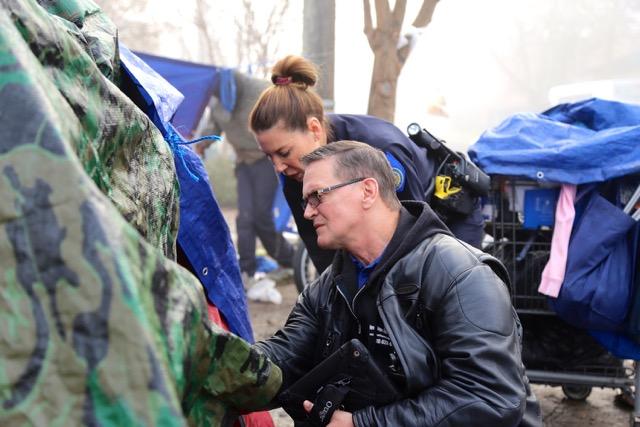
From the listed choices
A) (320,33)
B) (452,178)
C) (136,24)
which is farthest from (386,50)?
(136,24)

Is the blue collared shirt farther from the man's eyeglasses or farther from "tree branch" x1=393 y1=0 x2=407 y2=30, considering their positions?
"tree branch" x1=393 y1=0 x2=407 y2=30

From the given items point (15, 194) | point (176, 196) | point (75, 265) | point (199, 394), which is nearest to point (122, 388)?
point (75, 265)

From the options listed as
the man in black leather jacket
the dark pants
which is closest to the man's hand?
the man in black leather jacket

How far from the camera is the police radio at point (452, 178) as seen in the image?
3105 millimetres

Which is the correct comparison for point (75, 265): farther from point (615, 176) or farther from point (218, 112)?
point (218, 112)

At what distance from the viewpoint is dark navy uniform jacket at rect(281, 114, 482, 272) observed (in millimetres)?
2842

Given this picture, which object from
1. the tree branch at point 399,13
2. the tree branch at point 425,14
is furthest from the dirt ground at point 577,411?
the tree branch at point 425,14

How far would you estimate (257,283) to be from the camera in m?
6.27

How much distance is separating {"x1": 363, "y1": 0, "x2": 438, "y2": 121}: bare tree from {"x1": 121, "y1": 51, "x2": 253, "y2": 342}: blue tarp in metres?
3.19

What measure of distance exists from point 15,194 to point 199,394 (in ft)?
1.67

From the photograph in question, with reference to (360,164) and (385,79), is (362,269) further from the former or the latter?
(385,79)

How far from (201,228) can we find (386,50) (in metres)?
3.43

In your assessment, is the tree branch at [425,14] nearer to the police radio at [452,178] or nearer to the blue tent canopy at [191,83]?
the blue tent canopy at [191,83]

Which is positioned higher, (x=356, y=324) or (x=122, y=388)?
(x=122, y=388)
